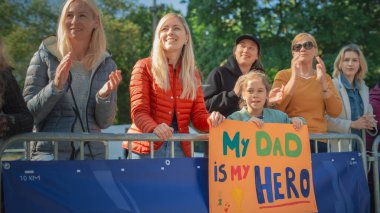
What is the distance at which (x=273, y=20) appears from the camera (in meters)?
20.6

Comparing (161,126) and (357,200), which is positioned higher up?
(161,126)

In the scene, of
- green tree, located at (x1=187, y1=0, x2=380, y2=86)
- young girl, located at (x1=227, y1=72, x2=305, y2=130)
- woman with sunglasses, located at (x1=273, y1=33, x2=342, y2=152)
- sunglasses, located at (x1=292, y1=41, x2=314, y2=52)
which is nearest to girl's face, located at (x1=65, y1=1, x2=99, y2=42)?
young girl, located at (x1=227, y1=72, x2=305, y2=130)

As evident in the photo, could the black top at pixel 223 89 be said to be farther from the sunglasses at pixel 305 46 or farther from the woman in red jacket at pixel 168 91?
the woman in red jacket at pixel 168 91

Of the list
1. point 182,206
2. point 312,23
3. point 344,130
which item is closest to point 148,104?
point 182,206

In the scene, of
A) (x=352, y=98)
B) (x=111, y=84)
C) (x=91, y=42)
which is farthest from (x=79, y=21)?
(x=352, y=98)

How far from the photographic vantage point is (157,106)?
4609 mm

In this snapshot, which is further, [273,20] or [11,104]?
[273,20]

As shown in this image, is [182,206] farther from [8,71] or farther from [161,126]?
[8,71]

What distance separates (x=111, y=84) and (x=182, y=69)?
927 mm

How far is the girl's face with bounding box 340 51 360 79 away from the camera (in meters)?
6.65

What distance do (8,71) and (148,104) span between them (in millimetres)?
1189

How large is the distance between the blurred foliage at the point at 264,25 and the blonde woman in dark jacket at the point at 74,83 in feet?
39.7

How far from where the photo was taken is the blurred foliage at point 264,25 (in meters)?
18.9

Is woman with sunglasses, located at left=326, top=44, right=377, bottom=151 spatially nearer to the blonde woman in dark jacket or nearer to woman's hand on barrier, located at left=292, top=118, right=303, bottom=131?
woman's hand on barrier, located at left=292, top=118, right=303, bottom=131
